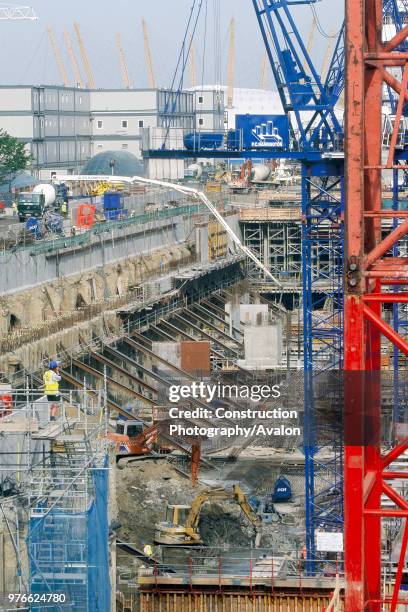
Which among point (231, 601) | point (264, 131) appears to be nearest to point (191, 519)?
point (231, 601)

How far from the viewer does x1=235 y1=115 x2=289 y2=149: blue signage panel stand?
26.1 meters

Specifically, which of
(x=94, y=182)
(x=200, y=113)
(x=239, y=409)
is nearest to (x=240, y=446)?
(x=239, y=409)

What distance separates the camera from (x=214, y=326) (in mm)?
49531

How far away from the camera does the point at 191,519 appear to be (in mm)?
24750

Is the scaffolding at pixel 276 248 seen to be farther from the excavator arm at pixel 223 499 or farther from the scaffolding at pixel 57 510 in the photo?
the scaffolding at pixel 57 510

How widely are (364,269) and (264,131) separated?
17.6 metres

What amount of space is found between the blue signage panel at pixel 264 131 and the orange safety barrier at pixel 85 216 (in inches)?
896

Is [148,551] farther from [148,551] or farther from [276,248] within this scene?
[276,248]

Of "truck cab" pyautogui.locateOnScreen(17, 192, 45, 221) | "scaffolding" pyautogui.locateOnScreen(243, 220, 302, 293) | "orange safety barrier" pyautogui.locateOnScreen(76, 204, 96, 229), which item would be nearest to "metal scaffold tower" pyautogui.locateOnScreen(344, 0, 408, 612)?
"orange safety barrier" pyautogui.locateOnScreen(76, 204, 96, 229)

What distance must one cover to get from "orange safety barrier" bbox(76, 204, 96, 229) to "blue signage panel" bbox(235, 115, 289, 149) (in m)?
22.7

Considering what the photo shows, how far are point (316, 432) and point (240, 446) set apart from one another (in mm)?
6935

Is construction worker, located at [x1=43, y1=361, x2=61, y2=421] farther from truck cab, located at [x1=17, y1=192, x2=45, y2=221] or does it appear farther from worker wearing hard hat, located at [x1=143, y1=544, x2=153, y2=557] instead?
truck cab, located at [x1=17, y1=192, x2=45, y2=221]

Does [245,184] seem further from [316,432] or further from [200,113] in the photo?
[316,432]

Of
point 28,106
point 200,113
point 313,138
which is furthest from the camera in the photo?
point 200,113
